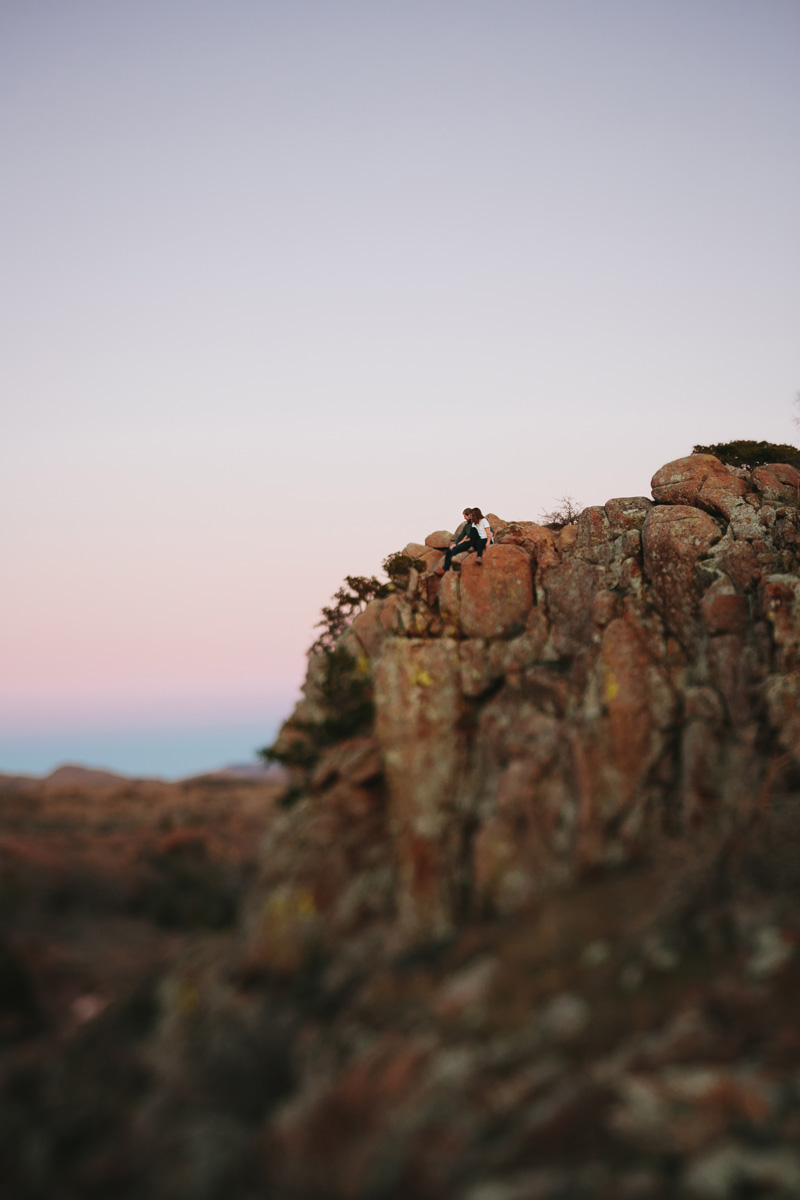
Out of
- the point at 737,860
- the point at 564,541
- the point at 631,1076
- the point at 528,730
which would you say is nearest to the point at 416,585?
the point at 564,541

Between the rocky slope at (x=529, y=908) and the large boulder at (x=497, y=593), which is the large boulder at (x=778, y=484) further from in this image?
the large boulder at (x=497, y=593)

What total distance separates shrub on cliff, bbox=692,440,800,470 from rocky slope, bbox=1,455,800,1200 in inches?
324

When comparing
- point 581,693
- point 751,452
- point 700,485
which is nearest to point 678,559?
point 700,485

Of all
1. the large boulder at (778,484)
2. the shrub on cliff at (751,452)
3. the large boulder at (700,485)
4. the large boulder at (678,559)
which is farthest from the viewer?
the shrub on cliff at (751,452)

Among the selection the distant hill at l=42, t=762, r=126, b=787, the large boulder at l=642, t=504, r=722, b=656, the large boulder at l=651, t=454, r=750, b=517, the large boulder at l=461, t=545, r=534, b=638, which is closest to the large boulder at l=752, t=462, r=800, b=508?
the large boulder at l=651, t=454, r=750, b=517

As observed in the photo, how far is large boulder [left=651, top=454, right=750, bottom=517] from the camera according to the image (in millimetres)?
39250

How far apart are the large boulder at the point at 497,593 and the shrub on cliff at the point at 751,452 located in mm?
17395

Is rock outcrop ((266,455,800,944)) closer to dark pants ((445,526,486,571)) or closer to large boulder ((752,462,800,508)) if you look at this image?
large boulder ((752,462,800,508))

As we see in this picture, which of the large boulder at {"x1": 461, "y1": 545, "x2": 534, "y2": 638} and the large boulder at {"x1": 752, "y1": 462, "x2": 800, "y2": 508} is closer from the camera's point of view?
the large boulder at {"x1": 461, "y1": 545, "x2": 534, "y2": 638}

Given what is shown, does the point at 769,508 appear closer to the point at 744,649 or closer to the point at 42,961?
the point at 744,649

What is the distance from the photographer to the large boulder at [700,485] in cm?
3925

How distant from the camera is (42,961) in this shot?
28.4m

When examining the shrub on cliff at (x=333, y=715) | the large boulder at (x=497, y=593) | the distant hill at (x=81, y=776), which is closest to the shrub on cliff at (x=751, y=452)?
the large boulder at (x=497, y=593)

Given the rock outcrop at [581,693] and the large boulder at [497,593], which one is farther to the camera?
the large boulder at [497,593]
